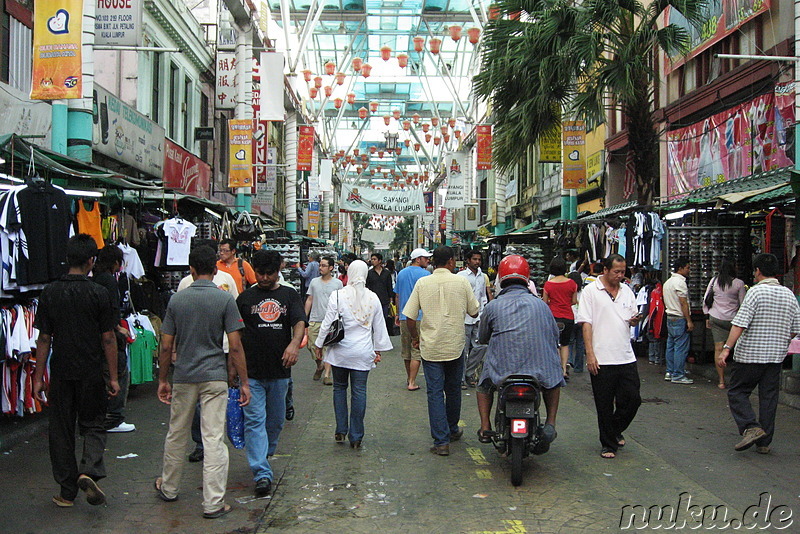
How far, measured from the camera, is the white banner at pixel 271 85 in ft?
76.4

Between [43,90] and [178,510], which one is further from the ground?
[43,90]

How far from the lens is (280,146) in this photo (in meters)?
43.7

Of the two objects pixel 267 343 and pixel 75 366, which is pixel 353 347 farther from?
pixel 75 366

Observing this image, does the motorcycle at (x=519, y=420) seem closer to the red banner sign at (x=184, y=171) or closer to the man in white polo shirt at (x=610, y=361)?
the man in white polo shirt at (x=610, y=361)

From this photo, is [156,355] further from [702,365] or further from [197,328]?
[702,365]

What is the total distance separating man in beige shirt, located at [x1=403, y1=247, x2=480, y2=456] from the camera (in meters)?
7.23

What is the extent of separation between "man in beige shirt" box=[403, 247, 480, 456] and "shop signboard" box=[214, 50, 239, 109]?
16875 mm

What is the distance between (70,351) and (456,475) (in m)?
3.17

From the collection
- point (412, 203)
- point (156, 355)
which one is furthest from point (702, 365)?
point (412, 203)

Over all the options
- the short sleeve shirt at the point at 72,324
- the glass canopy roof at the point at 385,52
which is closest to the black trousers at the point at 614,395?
the short sleeve shirt at the point at 72,324

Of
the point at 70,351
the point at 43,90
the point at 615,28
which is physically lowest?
the point at 70,351

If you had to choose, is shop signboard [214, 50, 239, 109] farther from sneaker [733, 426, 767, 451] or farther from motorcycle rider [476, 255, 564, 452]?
sneaker [733, 426, 767, 451]

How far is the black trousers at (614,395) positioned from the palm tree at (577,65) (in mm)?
7336

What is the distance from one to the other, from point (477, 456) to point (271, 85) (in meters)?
18.2
